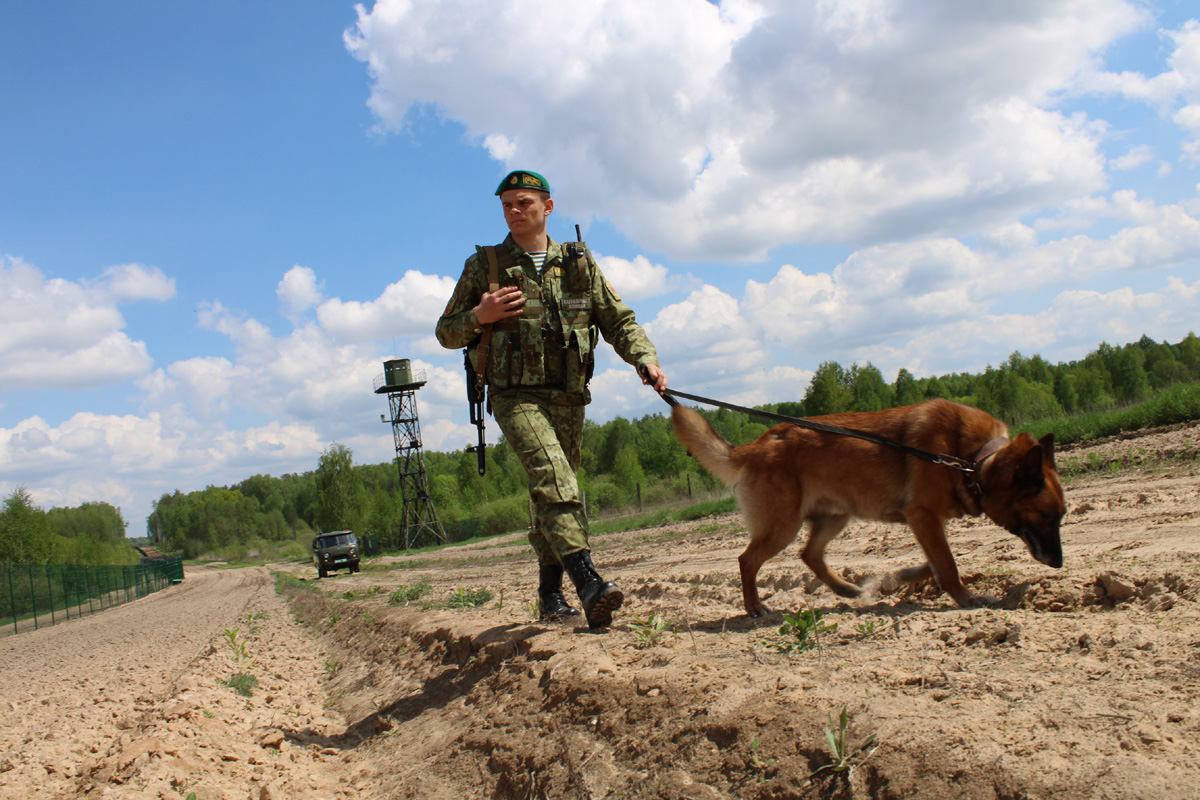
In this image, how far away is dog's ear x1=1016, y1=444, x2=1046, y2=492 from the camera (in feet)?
11.8

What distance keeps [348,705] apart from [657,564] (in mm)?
5878

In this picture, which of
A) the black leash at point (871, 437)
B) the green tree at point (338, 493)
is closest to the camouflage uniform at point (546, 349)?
the black leash at point (871, 437)

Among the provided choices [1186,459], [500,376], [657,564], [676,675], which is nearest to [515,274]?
[500,376]

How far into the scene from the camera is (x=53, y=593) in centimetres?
2111

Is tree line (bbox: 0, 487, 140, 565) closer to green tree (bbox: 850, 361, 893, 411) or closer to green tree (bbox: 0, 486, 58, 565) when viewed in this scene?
green tree (bbox: 0, 486, 58, 565)

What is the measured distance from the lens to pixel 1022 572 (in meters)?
3.94

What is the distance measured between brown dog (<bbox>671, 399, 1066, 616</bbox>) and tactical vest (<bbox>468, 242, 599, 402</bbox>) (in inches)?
29.1

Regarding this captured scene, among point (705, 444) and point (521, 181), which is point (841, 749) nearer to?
point (705, 444)

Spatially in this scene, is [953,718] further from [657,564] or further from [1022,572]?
[657,564]

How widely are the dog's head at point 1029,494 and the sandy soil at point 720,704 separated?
9.0 inches

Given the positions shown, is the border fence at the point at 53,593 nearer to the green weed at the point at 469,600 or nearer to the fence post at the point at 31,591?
the fence post at the point at 31,591

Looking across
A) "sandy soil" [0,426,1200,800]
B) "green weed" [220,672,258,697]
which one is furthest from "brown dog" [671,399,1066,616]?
"green weed" [220,672,258,697]

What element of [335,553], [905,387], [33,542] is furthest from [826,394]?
[33,542]

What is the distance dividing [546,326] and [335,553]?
99.2 ft
